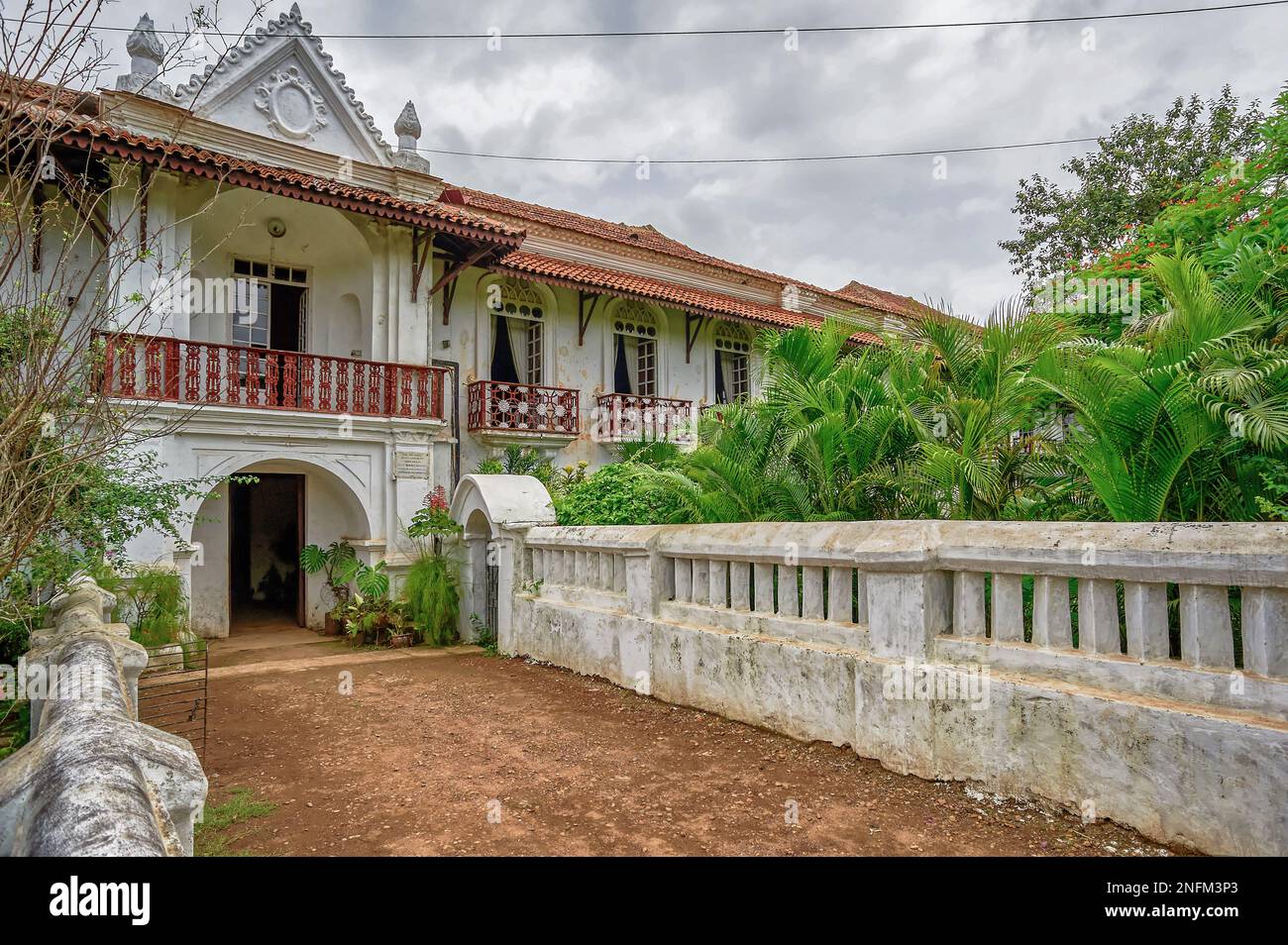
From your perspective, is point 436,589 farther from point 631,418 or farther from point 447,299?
point 631,418

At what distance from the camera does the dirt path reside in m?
3.96

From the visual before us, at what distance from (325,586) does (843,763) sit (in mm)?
10724

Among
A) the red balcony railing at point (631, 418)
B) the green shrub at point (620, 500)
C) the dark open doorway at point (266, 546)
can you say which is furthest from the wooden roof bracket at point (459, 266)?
the green shrub at point (620, 500)

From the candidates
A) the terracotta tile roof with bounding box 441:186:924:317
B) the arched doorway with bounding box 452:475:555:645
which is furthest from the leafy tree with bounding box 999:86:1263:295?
the arched doorway with bounding box 452:475:555:645

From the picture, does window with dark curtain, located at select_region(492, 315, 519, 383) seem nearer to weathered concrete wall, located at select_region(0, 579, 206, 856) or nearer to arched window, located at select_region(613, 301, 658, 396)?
arched window, located at select_region(613, 301, 658, 396)

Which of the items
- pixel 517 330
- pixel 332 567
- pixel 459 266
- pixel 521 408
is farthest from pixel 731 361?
pixel 332 567

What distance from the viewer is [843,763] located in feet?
15.9

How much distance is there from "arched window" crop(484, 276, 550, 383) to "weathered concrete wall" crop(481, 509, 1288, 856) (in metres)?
9.88

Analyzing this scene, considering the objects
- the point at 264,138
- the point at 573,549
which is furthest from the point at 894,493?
the point at 264,138

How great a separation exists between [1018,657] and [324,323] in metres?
12.9

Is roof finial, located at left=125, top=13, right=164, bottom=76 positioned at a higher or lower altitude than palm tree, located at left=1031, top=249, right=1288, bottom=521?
higher

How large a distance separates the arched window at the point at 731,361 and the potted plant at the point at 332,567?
958 centimetres

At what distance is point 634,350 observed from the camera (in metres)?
17.9
